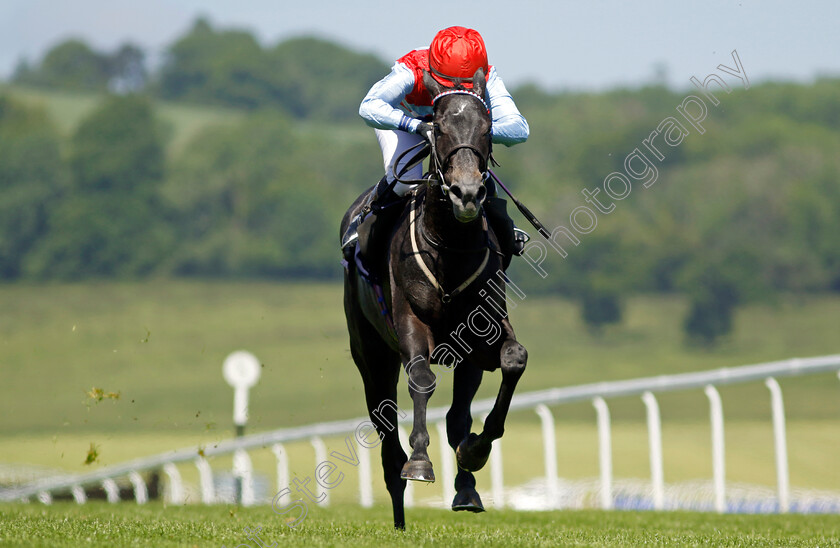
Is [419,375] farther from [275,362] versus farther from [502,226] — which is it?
[275,362]

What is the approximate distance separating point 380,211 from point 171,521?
89.6 inches

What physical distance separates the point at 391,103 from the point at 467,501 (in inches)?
82.4

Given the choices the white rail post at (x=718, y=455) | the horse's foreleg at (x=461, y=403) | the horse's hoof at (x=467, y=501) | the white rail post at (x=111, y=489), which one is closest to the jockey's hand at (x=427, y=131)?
the horse's foreleg at (x=461, y=403)

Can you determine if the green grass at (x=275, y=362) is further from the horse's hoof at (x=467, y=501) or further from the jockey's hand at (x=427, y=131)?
the jockey's hand at (x=427, y=131)

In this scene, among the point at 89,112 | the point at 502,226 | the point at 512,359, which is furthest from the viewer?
the point at 89,112

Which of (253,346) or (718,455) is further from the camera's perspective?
(253,346)

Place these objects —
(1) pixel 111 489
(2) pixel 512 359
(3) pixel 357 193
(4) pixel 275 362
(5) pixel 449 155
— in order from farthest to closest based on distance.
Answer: (3) pixel 357 193 → (4) pixel 275 362 → (1) pixel 111 489 → (2) pixel 512 359 → (5) pixel 449 155

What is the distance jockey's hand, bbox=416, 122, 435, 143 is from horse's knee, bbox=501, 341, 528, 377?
1063 mm

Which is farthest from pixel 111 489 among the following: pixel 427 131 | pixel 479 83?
pixel 479 83

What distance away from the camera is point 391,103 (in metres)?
5.83

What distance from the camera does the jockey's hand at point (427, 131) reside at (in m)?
5.29

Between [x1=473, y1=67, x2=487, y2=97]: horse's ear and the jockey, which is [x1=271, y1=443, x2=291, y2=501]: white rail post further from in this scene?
[x1=473, y1=67, x2=487, y2=97]: horse's ear

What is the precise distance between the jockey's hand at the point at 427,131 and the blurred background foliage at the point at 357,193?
47425 mm

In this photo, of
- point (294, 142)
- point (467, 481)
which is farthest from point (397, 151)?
point (294, 142)
